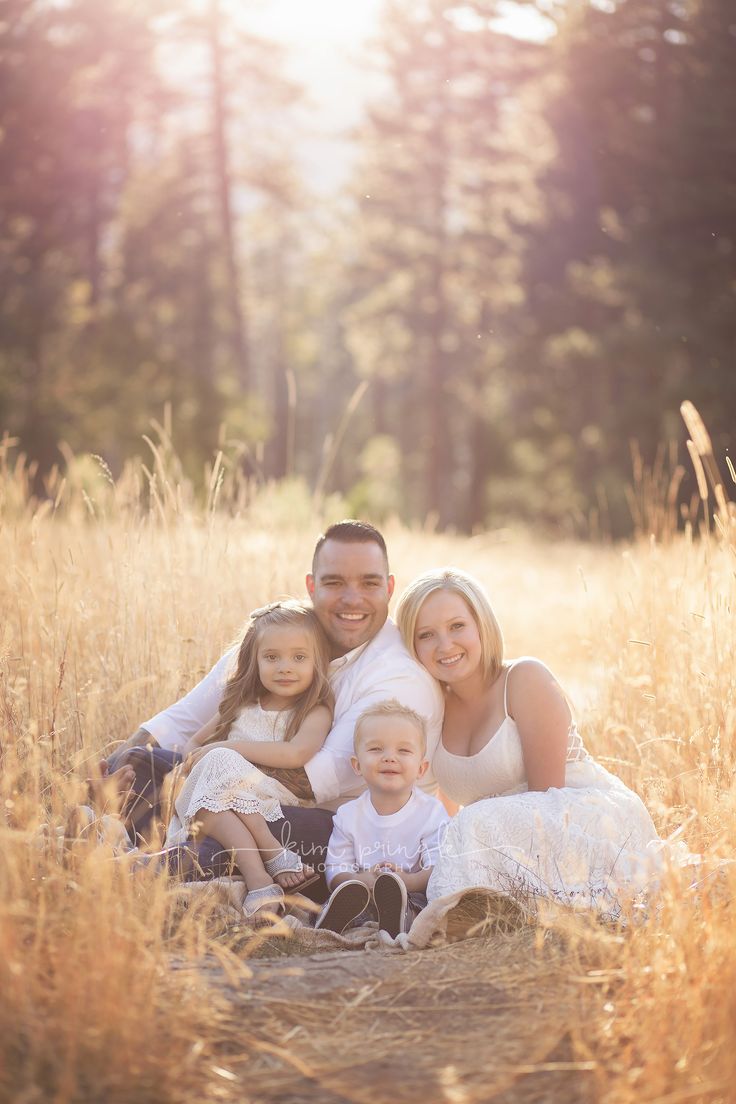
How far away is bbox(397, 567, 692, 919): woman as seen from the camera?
3217 millimetres

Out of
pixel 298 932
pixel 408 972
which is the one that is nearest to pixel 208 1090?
pixel 408 972

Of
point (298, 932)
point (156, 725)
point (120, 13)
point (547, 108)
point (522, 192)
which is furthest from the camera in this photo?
point (522, 192)

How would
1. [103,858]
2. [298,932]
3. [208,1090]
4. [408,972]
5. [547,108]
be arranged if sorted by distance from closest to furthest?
→ [208,1090]
[103,858]
[408,972]
[298,932]
[547,108]

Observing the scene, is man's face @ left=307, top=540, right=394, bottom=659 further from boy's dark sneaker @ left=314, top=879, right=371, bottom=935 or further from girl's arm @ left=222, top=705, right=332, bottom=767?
boy's dark sneaker @ left=314, top=879, right=371, bottom=935

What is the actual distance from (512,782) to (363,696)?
56 centimetres

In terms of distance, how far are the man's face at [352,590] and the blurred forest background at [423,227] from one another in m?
6.95

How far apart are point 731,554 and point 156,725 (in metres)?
2.19

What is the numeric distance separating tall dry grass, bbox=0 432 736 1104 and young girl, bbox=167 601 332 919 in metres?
0.31

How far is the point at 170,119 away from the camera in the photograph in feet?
61.1

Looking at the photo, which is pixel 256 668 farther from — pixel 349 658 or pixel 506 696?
pixel 506 696

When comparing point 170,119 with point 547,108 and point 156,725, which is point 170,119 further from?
point 156,725

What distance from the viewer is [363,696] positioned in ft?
12.1

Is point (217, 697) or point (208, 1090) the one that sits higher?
point (217, 697)

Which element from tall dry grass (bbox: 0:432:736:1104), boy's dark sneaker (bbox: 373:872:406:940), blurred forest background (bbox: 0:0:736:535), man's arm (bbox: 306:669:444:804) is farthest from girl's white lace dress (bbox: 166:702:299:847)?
blurred forest background (bbox: 0:0:736:535)
